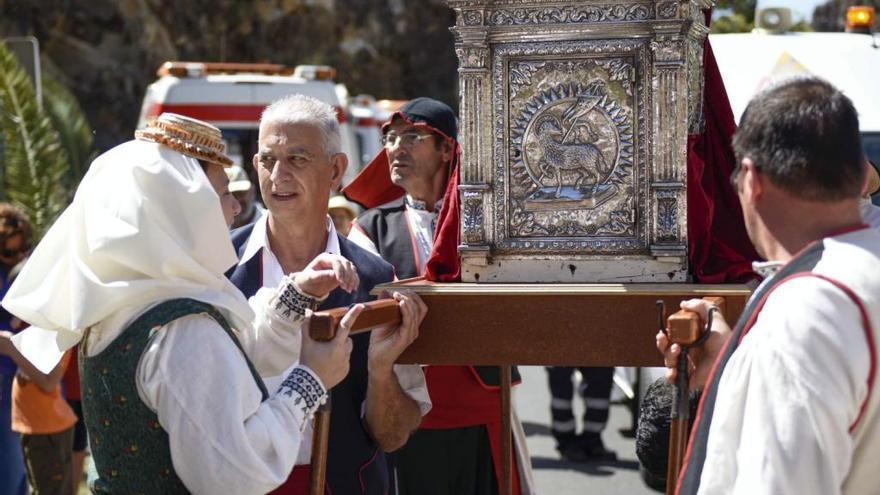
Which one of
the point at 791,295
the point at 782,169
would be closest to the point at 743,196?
the point at 782,169

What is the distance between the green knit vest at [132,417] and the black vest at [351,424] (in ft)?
3.00

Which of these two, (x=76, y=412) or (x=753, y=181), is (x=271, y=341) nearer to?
(x=753, y=181)

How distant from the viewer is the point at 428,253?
15.4 ft

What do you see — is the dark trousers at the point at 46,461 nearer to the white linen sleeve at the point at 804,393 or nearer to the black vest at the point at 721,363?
the black vest at the point at 721,363

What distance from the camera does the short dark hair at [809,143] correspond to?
227 centimetres

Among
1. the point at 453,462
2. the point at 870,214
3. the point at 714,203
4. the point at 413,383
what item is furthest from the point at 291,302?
the point at 870,214

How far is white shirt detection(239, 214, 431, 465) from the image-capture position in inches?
146

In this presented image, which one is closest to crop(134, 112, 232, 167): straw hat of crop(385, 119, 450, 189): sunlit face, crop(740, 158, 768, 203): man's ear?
crop(740, 158, 768, 203): man's ear

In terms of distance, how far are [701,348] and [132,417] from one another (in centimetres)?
123

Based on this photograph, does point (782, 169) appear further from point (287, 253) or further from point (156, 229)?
point (287, 253)

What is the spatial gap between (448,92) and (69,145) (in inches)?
714

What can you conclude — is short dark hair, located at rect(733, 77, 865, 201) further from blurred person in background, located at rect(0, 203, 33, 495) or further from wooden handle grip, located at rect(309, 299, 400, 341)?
blurred person in background, located at rect(0, 203, 33, 495)

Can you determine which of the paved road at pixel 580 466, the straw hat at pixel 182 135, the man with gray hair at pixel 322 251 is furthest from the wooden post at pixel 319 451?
the paved road at pixel 580 466

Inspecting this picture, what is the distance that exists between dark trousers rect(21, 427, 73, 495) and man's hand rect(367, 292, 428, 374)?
3.55 metres
